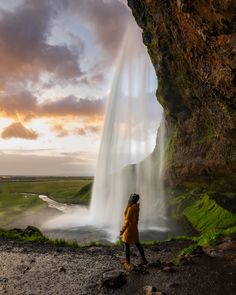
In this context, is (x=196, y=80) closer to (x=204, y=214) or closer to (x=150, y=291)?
(x=204, y=214)

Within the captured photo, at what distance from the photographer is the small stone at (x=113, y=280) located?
13.3 metres

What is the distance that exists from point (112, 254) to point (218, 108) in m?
14.7

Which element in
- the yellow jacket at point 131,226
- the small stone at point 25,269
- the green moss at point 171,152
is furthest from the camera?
the green moss at point 171,152

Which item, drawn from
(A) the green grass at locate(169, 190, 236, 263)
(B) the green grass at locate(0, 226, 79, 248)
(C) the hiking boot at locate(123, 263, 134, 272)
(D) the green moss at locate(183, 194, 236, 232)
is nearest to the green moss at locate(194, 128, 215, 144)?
(A) the green grass at locate(169, 190, 236, 263)

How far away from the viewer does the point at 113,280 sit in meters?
13.5

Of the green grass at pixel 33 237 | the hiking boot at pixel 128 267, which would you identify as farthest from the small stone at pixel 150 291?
the green grass at pixel 33 237

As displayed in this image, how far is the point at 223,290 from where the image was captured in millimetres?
12750

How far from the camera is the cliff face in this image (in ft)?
59.9

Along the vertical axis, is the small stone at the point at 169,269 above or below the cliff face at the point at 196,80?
below

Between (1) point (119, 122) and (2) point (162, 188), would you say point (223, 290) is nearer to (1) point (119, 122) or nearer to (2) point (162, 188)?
(2) point (162, 188)

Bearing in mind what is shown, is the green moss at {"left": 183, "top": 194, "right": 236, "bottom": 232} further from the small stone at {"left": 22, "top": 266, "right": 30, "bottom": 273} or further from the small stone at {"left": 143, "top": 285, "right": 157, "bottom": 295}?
the small stone at {"left": 143, "top": 285, "right": 157, "bottom": 295}

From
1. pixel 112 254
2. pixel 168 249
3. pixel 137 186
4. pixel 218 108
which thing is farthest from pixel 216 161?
pixel 137 186

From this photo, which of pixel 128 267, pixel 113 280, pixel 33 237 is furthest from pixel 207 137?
pixel 113 280

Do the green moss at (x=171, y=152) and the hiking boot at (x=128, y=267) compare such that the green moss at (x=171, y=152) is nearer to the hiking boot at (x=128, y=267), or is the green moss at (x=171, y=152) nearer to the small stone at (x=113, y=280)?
the hiking boot at (x=128, y=267)
